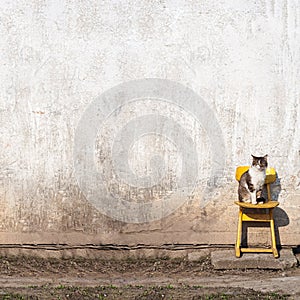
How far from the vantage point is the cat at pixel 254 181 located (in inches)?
265

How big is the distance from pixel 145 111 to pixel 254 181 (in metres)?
1.34

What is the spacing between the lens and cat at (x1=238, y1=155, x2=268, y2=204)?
6727 mm

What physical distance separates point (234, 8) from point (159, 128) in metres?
1.45

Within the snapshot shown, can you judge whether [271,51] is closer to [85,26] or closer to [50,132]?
[85,26]

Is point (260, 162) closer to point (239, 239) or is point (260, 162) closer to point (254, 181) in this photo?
point (254, 181)

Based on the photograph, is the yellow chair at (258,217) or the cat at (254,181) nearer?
the cat at (254,181)

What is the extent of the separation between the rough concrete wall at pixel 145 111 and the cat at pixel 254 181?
28 cm

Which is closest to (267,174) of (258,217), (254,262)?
(258,217)

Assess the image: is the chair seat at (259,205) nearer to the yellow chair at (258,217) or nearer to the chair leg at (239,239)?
the yellow chair at (258,217)

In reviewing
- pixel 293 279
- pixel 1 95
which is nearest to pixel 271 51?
pixel 293 279

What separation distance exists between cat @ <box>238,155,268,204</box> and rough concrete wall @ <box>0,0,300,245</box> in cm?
28

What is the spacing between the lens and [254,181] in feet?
22.2

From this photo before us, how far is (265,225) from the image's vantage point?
7273mm

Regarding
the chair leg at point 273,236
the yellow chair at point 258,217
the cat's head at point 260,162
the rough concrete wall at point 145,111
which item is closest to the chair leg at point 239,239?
the yellow chair at point 258,217
